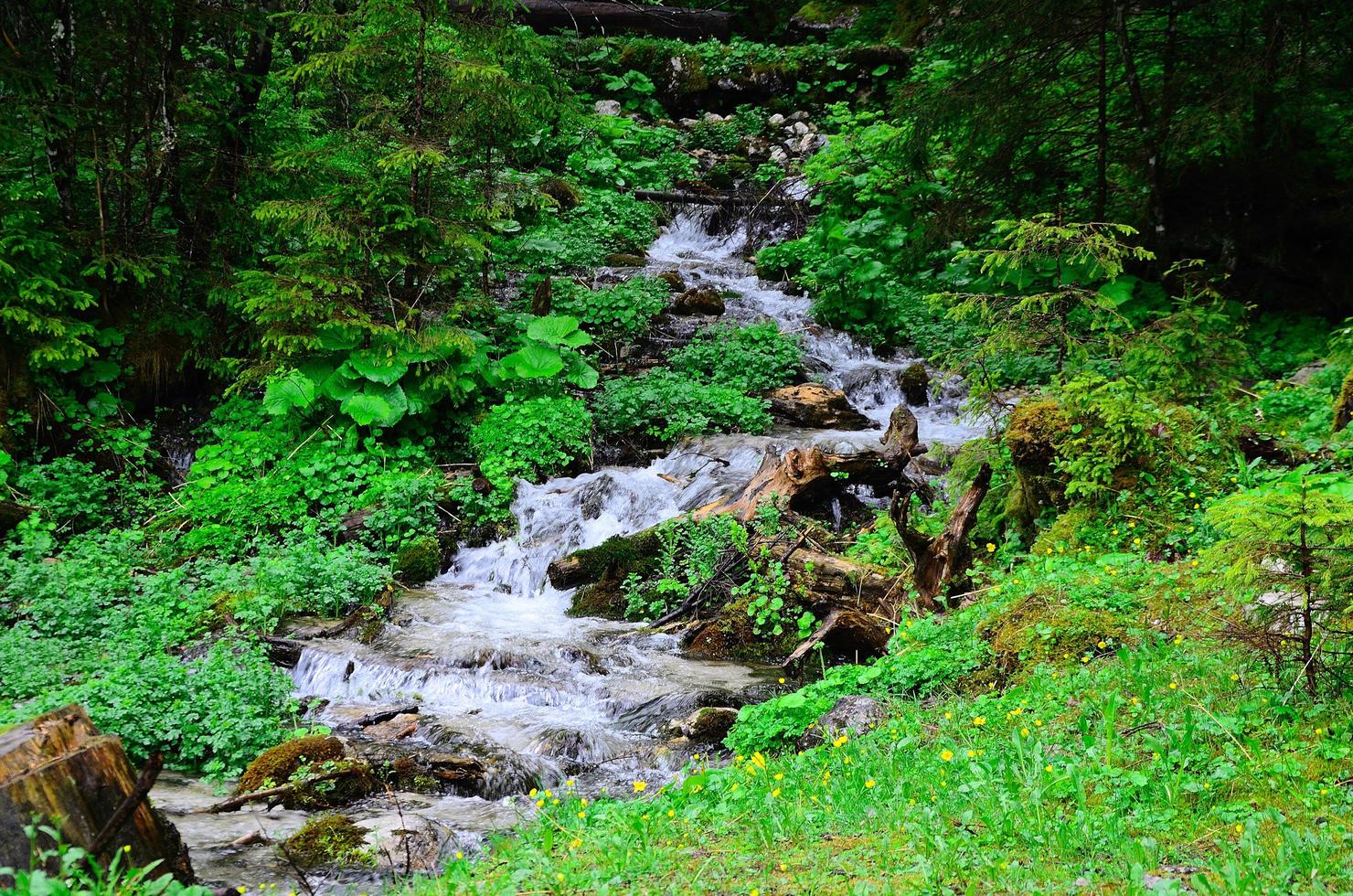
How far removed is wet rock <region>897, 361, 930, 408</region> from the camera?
11898mm

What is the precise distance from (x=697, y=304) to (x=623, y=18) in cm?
1398

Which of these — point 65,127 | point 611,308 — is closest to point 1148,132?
point 611,308

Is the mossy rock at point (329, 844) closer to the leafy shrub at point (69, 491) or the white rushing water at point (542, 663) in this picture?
the white rushing water at point (542, 663)

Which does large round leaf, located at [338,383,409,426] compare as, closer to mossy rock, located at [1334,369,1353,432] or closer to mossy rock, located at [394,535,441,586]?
mossy rock, located at [394,535,441,586]

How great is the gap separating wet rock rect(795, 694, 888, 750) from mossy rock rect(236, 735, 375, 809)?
2439mm

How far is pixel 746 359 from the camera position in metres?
12.1

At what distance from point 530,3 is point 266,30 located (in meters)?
14.1

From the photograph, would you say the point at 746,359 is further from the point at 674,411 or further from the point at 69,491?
the point at 69,491

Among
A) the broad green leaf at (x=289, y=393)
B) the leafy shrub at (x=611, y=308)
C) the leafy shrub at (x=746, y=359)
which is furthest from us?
the leafy shrub at (x=611, y=308)

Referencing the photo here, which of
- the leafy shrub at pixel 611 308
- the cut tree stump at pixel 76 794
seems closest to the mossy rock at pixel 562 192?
the leafy shrub at pixel 611 308

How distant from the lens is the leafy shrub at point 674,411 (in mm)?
10617

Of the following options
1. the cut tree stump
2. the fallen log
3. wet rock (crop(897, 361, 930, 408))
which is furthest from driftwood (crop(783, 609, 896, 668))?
the fallen log

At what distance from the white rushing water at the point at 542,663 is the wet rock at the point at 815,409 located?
0.40 meters

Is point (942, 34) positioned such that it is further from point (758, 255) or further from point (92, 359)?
point (92, 359)
